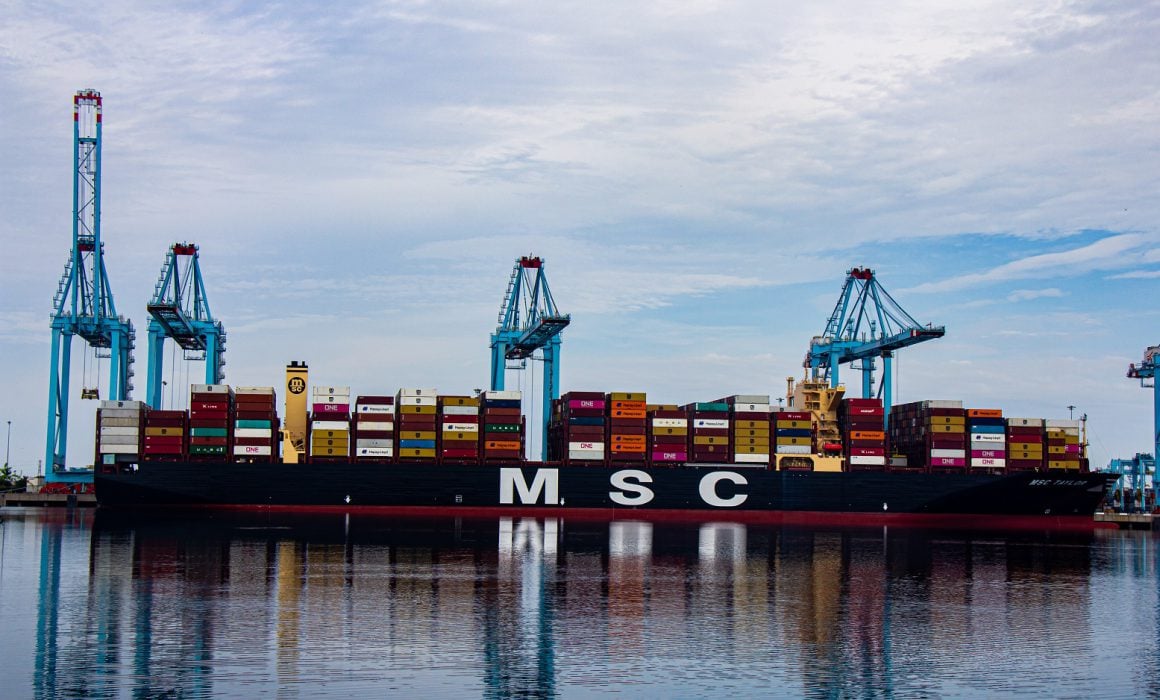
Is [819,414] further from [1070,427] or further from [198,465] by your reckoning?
[198,465]

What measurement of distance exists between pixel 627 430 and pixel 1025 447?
27504 millimetres

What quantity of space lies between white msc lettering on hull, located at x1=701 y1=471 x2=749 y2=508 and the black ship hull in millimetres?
69

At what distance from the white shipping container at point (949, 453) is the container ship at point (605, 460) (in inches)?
5.2

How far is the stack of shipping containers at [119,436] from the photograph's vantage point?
7481 centimetres

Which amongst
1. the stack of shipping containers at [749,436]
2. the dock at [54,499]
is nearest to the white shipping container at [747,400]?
the stack of shipping containers at [749,436]

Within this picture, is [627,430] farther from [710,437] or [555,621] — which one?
[555,621]

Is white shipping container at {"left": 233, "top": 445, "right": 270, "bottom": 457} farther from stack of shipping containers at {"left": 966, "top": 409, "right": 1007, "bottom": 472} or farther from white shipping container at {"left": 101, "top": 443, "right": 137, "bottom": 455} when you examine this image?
stack of shipping containers at {"left": 966, "top": 409, "right": 1007, "bottom": 472}

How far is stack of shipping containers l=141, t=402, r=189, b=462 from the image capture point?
245 ft

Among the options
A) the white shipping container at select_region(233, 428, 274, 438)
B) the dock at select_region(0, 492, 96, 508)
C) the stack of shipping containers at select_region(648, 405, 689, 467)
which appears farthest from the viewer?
the dock at select_region(0, 492, 96, 508)

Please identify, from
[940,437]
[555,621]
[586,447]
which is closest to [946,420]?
[940,437]

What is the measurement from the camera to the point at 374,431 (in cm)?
7644

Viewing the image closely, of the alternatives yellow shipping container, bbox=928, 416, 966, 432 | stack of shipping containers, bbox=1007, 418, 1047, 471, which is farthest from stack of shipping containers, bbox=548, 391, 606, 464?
stack of shipping containers, bbox=1007, 418, 1047, 471

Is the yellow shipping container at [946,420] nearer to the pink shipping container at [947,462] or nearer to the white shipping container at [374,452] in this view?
the pink shipping container at [947,462]

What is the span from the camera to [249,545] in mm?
50094
